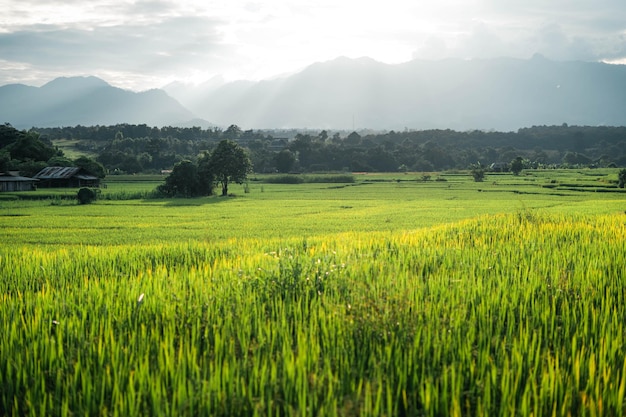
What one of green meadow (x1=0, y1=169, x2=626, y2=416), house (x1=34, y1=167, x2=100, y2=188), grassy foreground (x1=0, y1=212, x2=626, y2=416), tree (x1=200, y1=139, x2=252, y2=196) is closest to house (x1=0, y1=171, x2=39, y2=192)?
house (x1=34, y1=167, x2=100, y2=188)

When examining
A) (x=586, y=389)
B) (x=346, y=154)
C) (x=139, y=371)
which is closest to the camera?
(x=586, y=389)

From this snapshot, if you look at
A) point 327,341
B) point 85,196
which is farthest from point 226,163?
point 327,341

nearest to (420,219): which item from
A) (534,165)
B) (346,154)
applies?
(346,154)

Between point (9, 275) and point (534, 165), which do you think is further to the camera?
point (534, 165)

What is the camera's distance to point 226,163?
169 feet

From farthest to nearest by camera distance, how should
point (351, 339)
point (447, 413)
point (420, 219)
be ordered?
point (420, 219), point (351, 339), point (447, 413)

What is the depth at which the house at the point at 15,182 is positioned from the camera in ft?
166

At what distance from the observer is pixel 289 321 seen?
5.72 meters

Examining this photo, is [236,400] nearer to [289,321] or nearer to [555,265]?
[289,321]

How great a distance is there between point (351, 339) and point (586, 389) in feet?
6.26

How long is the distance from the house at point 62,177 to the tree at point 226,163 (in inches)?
647

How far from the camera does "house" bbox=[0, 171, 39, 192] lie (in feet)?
166

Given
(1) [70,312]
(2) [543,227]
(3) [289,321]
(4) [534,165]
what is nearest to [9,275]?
(1) [70,312]

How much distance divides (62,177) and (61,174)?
616mm
